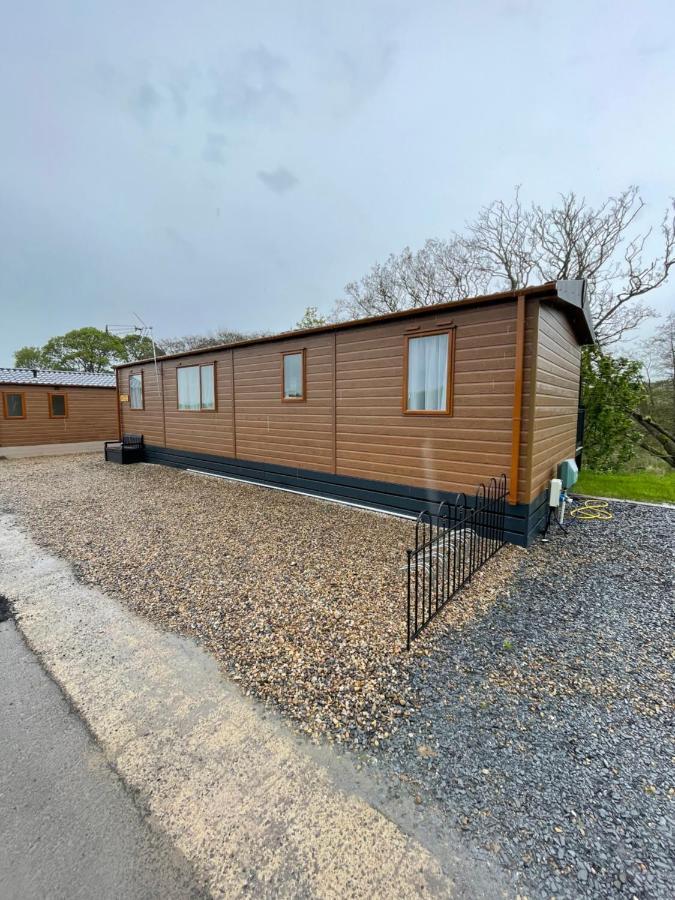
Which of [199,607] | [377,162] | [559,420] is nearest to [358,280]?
[377,162]

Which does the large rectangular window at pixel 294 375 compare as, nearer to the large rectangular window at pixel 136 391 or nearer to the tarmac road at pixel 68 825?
the tarmac road at pixel 68 825

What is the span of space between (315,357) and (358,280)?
13084 mm

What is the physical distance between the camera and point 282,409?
7172 millimetres

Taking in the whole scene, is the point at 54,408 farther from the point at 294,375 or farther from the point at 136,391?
the point at 294,375

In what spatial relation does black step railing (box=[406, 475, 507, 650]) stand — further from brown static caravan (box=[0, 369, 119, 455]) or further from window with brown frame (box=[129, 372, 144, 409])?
brown static caravan (box=[0, 369, 119, 455])

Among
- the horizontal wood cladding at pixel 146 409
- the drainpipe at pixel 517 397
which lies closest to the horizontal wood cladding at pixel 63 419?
the horizontal wood cladding at pixel 146 409

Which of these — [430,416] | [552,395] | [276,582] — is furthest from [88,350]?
[552,395]

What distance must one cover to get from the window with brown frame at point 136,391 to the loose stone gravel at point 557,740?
34.2 ft

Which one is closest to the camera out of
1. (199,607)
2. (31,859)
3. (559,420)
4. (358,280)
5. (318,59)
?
(31,859)

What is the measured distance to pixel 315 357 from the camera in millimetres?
6504

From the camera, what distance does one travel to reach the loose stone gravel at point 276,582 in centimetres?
221

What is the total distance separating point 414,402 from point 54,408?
43.7 feet

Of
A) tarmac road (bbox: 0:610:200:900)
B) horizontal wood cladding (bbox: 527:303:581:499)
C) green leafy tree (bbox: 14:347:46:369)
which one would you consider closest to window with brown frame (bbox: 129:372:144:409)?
horizontal wood cladding (bbox: 527:303:581:499)

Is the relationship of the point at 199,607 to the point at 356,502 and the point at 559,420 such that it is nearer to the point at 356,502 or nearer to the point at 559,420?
the point at 356,502
